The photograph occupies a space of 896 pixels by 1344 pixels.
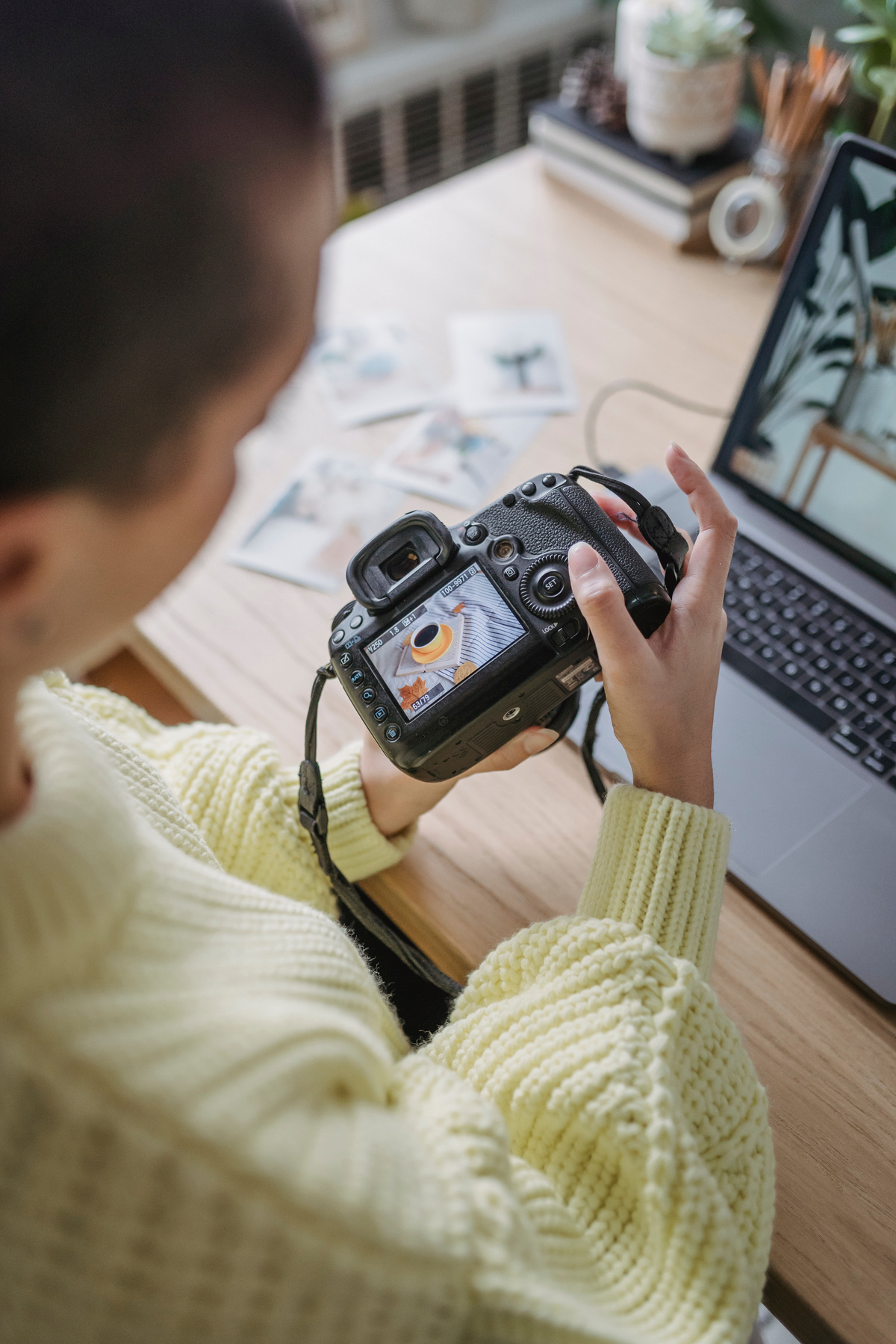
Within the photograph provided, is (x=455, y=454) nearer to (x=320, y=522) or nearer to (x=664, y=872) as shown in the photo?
(x=320, y=522)

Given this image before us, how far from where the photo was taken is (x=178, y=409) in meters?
0.29

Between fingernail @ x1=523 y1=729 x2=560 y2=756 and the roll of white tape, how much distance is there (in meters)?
0.73

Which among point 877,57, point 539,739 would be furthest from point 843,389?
point 877,57

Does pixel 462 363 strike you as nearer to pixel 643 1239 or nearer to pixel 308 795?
pixel 308 795

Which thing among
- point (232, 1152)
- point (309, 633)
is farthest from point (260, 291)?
point (309, 633)

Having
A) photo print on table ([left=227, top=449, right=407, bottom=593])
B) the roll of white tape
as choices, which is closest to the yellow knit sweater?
photo print on table ([left=227, top=449, right=407, bottom=593])

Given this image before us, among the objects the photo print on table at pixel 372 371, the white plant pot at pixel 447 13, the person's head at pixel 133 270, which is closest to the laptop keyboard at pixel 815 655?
the photo print on table at pixel 372 371

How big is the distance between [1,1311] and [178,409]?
0.31m

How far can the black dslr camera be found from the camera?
1.78 ft

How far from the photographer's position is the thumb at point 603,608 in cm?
52

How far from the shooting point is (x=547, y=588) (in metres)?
0.55

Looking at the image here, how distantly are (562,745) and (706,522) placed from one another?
20 centimetres

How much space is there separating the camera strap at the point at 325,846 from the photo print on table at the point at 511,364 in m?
0.43

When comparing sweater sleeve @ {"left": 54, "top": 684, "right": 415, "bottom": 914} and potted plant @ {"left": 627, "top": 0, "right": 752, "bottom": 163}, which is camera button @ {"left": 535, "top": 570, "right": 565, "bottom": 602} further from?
potted plant @ {"left": 627, "top": 0, "right": 752, "bottom": 163}
